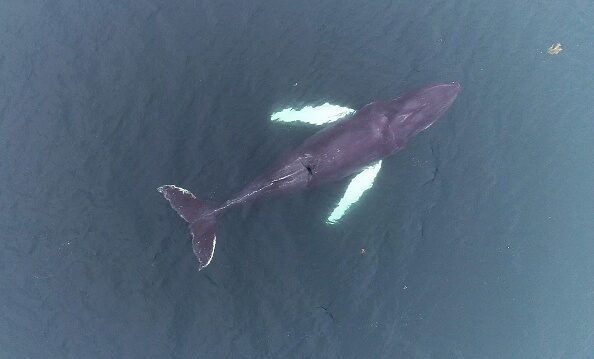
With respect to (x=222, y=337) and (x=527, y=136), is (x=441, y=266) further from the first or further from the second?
(x=222, y=337)

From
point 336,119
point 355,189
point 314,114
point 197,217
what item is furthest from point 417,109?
point 197,217

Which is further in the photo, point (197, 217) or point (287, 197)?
point (287, 197)

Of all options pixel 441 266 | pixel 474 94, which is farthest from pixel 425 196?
pixel 474 94

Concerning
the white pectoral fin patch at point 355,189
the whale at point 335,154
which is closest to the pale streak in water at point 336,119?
the white pectoral fin patch at point 355,189

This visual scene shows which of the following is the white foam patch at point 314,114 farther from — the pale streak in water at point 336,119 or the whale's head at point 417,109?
the whale's head at point 417,109

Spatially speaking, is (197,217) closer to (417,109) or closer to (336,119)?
(336,119)

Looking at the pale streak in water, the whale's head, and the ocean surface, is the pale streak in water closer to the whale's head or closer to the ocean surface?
the ocean surface
